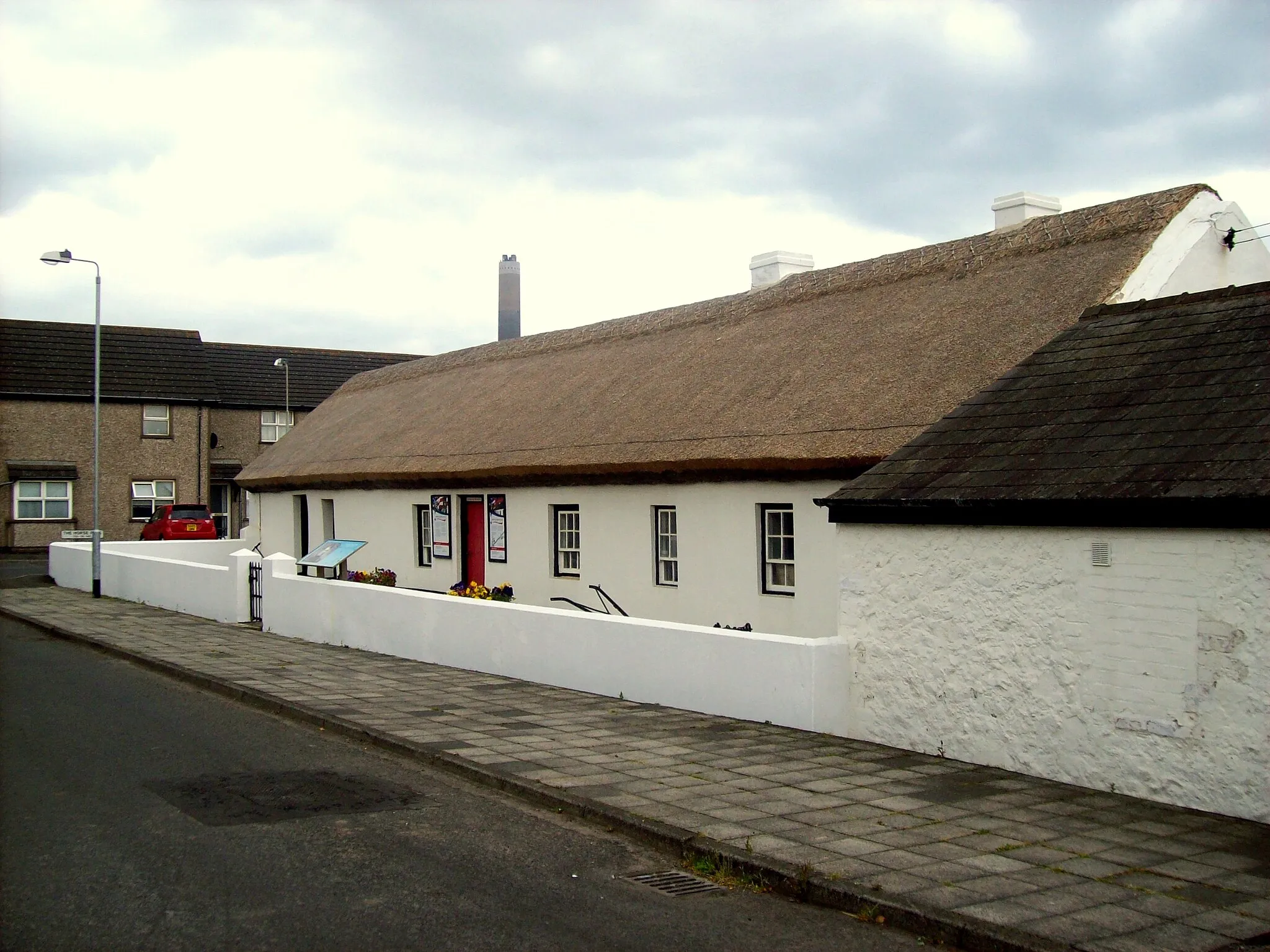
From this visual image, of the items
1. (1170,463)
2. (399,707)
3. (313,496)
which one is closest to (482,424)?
(313,496)

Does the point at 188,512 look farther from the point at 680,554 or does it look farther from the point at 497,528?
the point at 680,554

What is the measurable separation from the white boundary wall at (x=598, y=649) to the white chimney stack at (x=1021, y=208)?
9174 millimetres

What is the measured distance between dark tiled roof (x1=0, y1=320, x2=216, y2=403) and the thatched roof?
22698 millimetres

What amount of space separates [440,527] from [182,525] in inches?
784

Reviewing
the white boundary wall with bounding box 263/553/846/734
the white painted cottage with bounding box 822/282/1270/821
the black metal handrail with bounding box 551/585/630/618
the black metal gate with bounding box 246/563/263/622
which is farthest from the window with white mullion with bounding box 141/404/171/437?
the white painted cottage with bounding box 822/282/1270/821

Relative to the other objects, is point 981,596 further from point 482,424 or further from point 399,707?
point 482,424

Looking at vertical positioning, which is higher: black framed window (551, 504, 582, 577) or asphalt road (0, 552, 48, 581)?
black framed window (551, 504, 582, 577)

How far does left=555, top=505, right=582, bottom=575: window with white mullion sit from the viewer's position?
62.3ft

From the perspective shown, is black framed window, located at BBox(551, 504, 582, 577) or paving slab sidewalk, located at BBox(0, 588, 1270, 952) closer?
paving slab sidewalk, located at BBox(0, 588, 1270, 952)

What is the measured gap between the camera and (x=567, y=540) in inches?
754

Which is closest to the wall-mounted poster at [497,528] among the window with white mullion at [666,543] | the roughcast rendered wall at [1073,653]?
the window with white mullion at [666,543]

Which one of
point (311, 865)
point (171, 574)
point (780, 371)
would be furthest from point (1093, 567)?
point (171, 574)

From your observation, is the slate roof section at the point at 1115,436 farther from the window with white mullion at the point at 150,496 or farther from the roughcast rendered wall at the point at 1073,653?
the window with white mullion at the point at 150,496

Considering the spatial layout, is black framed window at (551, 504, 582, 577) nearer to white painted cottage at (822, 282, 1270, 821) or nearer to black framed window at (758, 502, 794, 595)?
black framed window at (758, 502, 794, 595)
